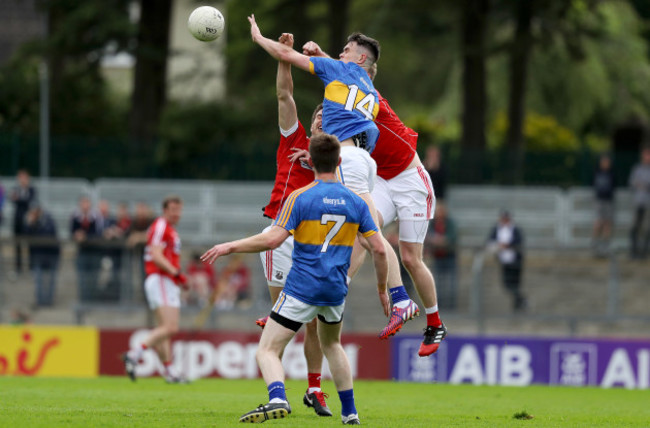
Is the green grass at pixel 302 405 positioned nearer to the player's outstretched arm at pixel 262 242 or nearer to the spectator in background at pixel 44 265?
the player's outstretched arm at pixel 262 242

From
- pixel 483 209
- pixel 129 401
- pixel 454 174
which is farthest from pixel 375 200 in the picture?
pixel 454 174

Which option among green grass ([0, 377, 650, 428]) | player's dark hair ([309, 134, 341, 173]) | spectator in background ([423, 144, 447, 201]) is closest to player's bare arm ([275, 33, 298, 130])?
player's dark hair ([309, 134, 341, 173])

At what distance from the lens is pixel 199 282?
19609 millimetres

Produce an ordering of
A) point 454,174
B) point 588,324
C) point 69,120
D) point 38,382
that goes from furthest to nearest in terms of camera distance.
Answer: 1. point 69,120
2. point 454,174
3. point 588,324
4. point 38,382

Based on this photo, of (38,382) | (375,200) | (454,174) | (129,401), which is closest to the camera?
(375,200)

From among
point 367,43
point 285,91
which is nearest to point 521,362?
point 367,43

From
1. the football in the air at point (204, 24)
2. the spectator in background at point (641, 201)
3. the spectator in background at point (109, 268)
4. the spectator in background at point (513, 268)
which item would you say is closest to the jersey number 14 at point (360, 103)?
the football in the air at point (204, 24)

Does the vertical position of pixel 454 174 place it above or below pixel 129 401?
above

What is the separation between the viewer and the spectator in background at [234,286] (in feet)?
63.8

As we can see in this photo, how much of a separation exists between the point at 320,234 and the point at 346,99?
178 centimetres

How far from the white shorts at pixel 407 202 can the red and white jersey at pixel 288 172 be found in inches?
29.3

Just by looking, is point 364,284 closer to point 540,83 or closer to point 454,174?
point 454,174

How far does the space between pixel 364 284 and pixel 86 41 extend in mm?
12284

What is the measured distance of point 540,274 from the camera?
64.7ft
